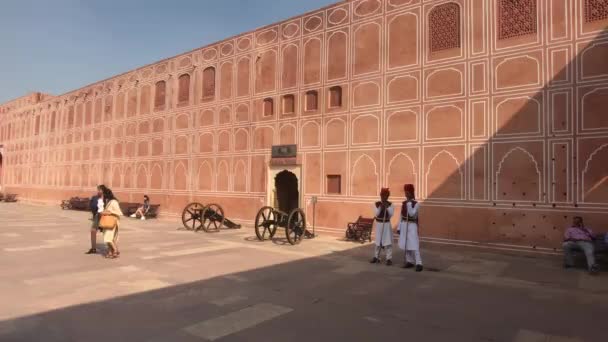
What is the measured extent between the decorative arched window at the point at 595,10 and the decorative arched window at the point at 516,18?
1.12 m

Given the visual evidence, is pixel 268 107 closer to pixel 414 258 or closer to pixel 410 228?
pixel 410 228

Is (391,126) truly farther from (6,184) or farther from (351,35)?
(6,184)

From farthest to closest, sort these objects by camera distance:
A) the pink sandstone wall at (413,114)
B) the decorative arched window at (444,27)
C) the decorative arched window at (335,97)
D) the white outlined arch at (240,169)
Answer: the white outlined arch at (240,169)
the decorative arched window at (335,97)
the decorative arched window at (444,27)
the pink sandstone wall at (413,114)

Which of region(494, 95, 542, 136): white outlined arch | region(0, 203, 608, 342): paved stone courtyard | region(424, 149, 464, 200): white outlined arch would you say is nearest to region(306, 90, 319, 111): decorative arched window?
region(424, 149, 464, 200): white outlined arch

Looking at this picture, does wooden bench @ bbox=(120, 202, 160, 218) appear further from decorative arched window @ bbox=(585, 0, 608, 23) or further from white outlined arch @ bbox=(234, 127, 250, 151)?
decorative arched window @ bbox=(585, 0, 608, 23)

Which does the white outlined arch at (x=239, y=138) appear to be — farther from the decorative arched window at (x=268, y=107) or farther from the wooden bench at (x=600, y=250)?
the wooden bench at (x=600, y=250)

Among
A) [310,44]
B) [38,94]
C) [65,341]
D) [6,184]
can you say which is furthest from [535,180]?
[6,184]

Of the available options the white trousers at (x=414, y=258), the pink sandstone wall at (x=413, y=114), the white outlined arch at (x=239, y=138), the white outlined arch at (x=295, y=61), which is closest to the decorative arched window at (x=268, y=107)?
the pink sandstone wall at (x=413, y=114)

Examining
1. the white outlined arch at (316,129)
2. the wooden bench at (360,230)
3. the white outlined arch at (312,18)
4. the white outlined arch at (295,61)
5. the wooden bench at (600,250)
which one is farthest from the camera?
the white outlined arch at (295,61)

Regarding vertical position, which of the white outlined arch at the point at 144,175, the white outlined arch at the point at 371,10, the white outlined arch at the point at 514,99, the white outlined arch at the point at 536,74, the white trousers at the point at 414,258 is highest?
the white outlined arch at the point at 371,10

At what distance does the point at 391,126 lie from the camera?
1240cm

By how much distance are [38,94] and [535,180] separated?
36.8 metres

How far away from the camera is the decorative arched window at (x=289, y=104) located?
15195 mm

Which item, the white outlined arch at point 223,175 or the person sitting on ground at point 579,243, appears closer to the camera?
the person sitting on ground at point 579,243
